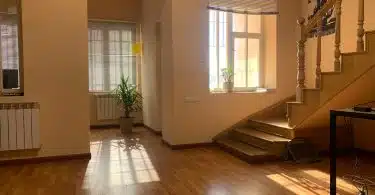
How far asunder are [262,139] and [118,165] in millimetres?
2257

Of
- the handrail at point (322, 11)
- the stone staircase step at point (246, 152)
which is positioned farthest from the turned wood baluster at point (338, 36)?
the stone staircase step at point (246, 152)

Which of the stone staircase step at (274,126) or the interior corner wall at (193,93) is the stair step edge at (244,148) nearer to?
the interior corner wall at (193,93)

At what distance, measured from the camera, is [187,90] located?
580 centimetres

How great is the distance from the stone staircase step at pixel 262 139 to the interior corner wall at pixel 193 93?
306 millimetres

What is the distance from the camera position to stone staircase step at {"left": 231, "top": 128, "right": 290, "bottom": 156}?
500 cm

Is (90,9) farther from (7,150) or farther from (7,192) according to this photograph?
(7,192)

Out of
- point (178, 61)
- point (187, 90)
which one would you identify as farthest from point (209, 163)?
point (178, 61)

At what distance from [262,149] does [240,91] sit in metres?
1.54

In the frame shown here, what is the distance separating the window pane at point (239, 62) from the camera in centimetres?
646

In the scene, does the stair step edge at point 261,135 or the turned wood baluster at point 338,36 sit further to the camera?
the stair step edge at point 261,135

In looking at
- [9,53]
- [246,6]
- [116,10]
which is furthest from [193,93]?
[116,10]

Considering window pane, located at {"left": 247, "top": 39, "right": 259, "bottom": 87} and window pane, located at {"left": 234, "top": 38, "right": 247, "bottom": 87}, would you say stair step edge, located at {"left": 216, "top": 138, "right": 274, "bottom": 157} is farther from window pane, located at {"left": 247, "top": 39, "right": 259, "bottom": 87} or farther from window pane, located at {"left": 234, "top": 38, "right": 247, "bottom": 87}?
window pane, located at {"left": 247, "top": 39, "right": 259, "bottom": 87}

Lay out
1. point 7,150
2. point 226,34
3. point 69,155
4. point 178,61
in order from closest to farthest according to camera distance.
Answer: point 7,150 → point 69,155 → point 178,61 → point 226,34

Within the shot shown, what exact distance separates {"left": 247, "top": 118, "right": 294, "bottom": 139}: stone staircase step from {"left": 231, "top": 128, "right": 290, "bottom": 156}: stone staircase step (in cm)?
7
